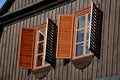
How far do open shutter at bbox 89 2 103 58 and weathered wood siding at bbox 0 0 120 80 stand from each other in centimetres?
14

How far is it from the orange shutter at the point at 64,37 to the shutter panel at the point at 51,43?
528mm

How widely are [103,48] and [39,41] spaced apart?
11.1 ft

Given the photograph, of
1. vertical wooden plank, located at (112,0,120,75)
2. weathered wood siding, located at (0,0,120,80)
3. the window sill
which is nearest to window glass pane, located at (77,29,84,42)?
the window sill

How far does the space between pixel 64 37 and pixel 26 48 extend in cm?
214

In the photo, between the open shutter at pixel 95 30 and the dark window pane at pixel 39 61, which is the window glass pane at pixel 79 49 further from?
the dark window pane at pixel 39 61

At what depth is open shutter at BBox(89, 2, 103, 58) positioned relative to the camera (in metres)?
13.6

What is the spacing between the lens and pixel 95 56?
1370 centimetres

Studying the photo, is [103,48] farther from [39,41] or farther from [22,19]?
[22,19]

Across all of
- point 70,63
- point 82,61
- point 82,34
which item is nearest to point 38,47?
point 70,63

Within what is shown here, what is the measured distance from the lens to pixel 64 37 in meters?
14.9

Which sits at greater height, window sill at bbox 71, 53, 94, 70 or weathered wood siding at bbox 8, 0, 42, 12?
weathered wood siding at bbox 8, 0, 42, 12

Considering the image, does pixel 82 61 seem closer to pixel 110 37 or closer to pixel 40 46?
pixel 110 37

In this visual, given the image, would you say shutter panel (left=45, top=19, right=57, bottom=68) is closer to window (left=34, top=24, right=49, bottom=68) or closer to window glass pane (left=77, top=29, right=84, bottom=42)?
window (left=34, top=24, right=49, bottom=68)

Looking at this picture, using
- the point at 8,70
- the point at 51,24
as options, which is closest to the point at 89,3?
the point at 51,24
